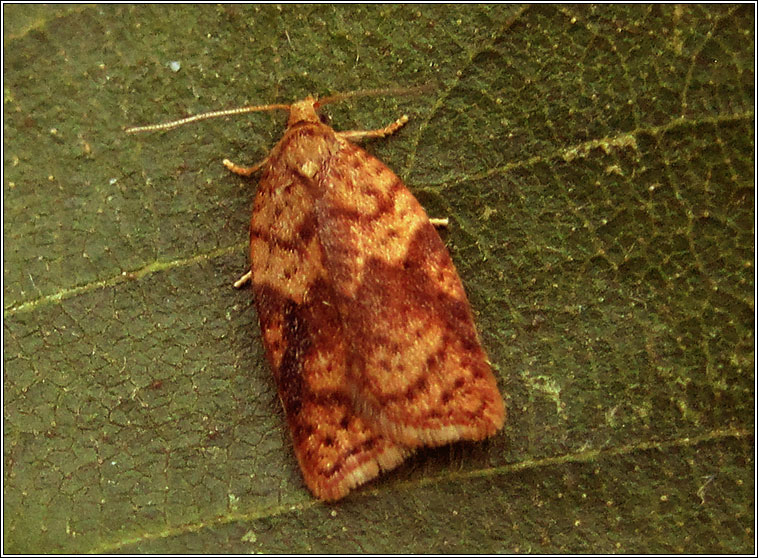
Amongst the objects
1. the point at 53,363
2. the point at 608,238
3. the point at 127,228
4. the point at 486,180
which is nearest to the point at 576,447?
the point at 608,238

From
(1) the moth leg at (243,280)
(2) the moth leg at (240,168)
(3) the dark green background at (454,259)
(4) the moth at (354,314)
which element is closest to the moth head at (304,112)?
(4) the moth at (354,314)

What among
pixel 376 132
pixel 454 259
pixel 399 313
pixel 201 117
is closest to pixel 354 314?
pixel 399 313

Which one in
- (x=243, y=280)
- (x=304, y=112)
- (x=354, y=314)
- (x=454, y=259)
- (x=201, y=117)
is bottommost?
(x=243, y=280)

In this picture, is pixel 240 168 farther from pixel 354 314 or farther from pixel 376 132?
pixel 354 314

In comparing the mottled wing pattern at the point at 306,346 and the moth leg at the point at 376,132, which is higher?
the moth leg at the point at 376,132

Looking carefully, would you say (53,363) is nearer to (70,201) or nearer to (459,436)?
(70,201)

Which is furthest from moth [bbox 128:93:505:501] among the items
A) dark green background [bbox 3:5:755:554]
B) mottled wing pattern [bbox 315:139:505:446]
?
dark green background [bbox 3:5:755:554]

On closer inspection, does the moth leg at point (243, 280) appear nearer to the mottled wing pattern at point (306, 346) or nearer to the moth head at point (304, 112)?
the mottled wing pattern at point (306, 346)
